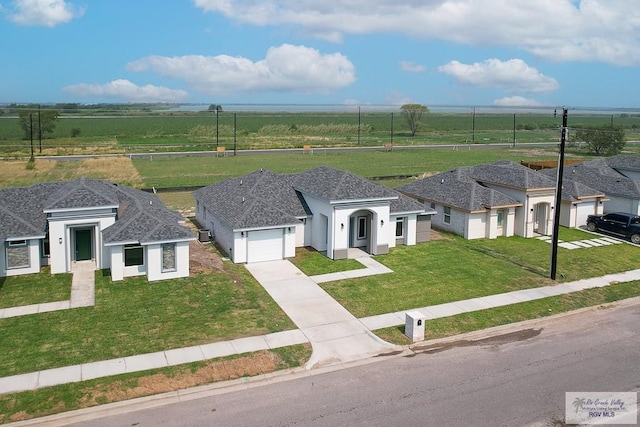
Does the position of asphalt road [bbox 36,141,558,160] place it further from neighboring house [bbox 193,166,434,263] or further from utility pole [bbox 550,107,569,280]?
utility pole [bbox 550,107,569,280]

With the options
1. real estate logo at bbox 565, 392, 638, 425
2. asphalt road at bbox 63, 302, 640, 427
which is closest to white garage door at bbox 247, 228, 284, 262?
asphalt road at bbox 63, 302, 640, 427

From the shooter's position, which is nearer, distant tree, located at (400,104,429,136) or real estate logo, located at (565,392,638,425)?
real estate logo, located at (565,392,638,425)

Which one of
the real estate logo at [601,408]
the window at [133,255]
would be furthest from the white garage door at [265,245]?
the real estate logo at [601,408]

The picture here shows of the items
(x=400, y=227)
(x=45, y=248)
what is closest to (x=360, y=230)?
(x=400, y=227)

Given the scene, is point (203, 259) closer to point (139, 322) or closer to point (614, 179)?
point (139, 322)

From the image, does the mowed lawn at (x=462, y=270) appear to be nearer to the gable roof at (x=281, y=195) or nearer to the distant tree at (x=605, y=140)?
the gable roof at (x=281, y=195)
